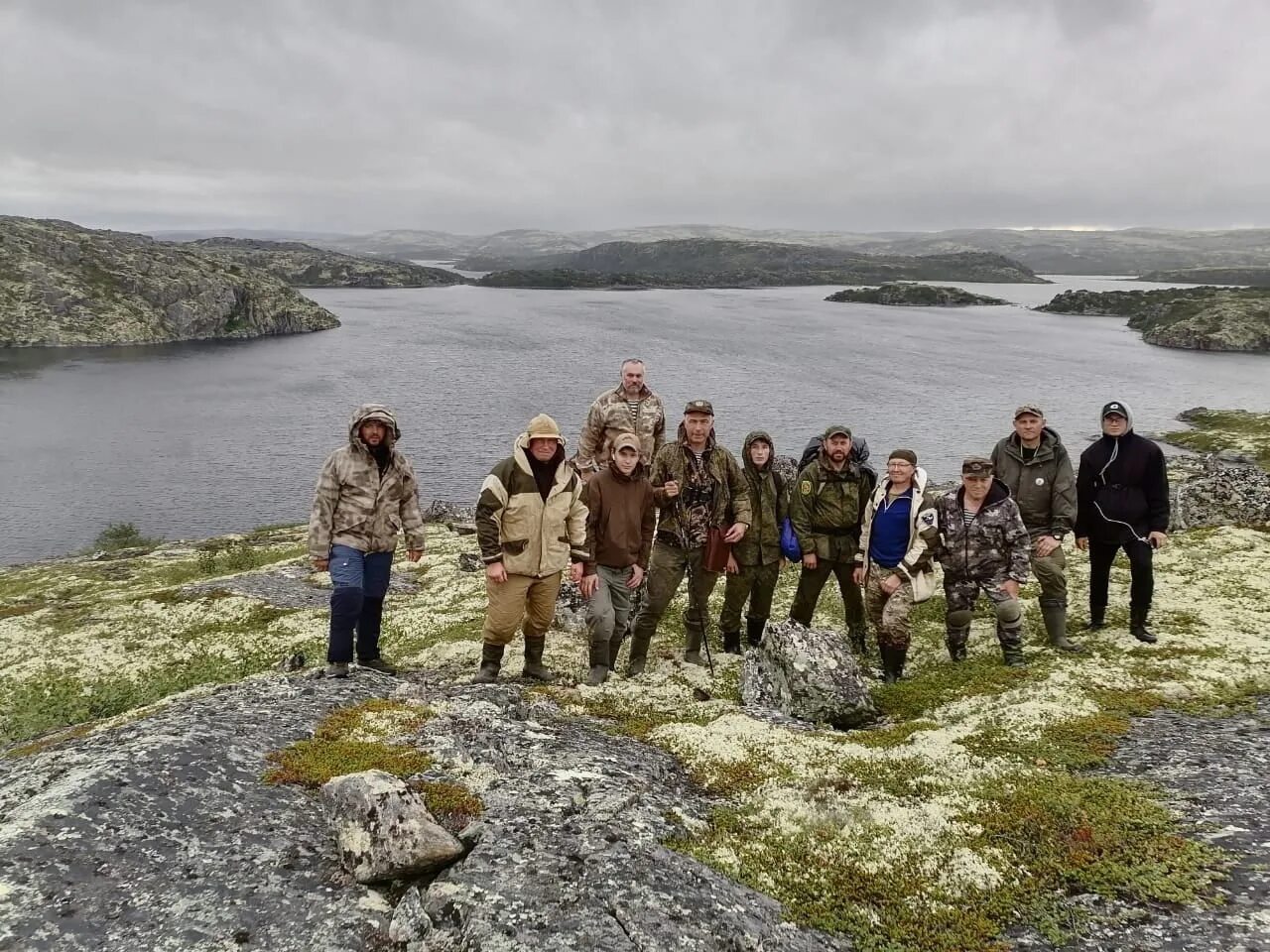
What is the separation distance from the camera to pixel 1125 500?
41.2ft

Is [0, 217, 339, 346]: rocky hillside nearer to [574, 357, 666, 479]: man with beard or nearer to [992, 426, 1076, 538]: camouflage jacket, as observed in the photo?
[574, 357, 666, 479]: man with beard

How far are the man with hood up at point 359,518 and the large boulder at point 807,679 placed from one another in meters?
6.05

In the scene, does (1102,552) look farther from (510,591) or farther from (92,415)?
(92,415)

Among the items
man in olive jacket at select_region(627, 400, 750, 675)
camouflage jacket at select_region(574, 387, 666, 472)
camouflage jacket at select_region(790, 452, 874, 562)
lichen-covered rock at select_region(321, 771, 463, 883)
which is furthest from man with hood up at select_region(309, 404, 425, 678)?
camouflage jacket at select_region(790, 452, 874, 562)

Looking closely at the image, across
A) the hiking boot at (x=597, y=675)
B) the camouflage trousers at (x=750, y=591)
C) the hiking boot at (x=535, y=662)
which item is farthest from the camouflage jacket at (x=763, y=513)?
the hiking boot at (x=535, y=662)

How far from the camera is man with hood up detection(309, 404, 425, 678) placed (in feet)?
36.6

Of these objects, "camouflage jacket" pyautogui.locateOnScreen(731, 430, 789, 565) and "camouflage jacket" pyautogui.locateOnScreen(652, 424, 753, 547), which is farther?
"camouflage jacket" pyautogui.locateOnScreen(731, 430, 789, 565)

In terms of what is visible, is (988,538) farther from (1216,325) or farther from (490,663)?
(1216,325)

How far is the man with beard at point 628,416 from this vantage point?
562 inches

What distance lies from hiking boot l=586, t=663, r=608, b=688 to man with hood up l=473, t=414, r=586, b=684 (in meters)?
1.37

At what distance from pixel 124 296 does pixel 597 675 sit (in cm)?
20353

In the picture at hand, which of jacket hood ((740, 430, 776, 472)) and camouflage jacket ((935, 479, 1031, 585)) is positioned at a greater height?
jacket hood ((740, 430, 776, 472))

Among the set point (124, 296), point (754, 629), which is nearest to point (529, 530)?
point (754, 629)

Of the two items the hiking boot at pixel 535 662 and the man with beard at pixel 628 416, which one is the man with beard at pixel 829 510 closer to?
the man with beard at pixel 628 416
